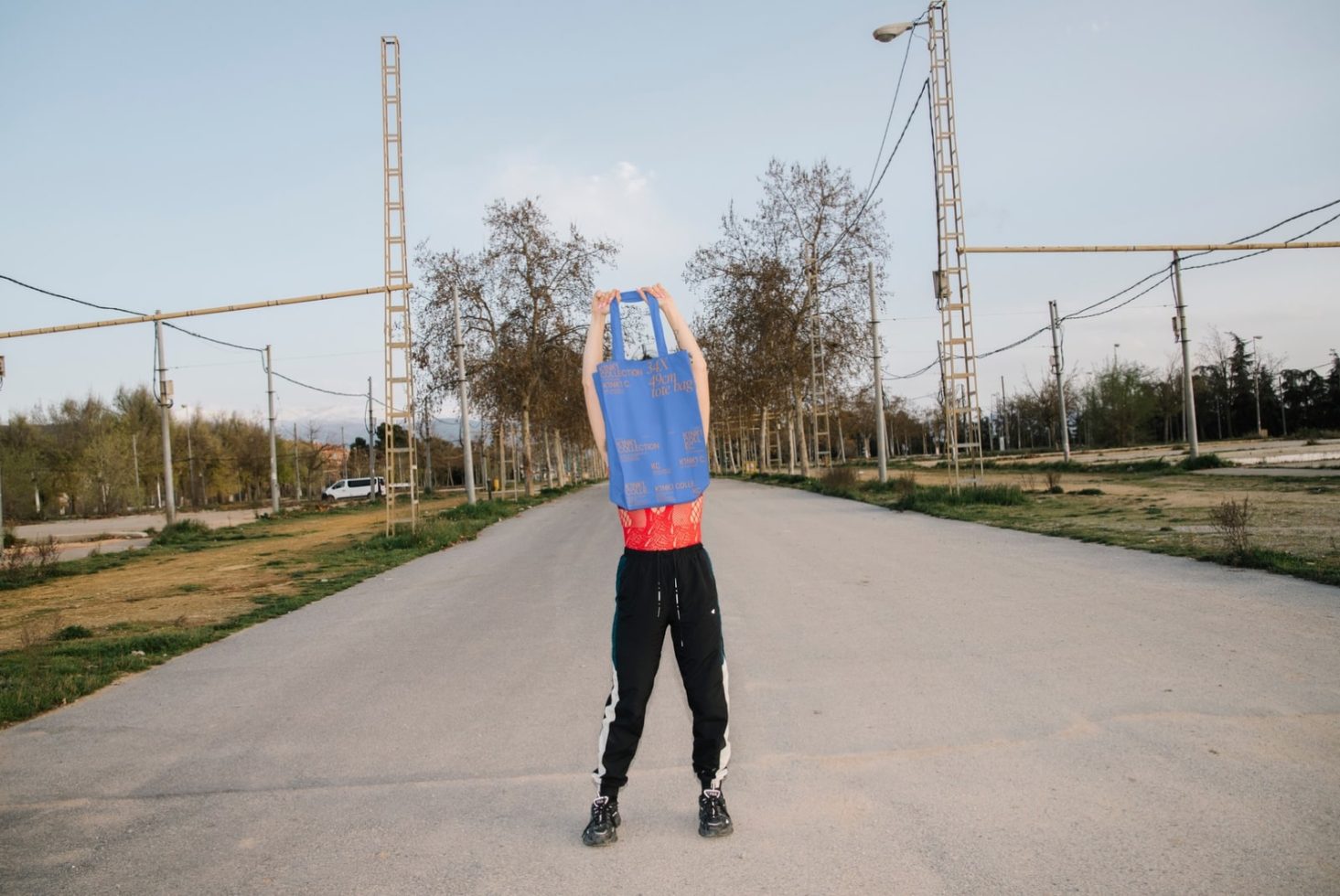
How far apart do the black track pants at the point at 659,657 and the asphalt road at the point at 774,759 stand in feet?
1.03

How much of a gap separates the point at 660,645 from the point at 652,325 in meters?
1.36

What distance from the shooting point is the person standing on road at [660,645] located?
3.53 m

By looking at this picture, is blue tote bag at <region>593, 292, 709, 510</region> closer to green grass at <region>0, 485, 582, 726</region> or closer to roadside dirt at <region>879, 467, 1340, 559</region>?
green grass at <region>0, 485, 582, 726</region>

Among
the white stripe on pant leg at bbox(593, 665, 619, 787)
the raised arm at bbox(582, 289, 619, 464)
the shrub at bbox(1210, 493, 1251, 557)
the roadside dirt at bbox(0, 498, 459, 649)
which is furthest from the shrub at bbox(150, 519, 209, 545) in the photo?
the white stripe on pant leg at bbox(593, 665, 619, 787)

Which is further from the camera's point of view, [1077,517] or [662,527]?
[1077,517]

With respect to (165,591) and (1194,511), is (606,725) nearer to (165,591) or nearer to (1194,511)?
(165,591)

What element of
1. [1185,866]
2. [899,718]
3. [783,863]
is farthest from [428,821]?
[1185,866]

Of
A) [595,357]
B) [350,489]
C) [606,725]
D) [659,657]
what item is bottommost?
[606,725]

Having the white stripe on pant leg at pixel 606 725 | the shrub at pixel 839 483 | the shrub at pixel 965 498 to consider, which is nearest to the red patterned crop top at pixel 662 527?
the white stripe on pant leg at pixel 606 725

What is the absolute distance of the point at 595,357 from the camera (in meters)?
3.84

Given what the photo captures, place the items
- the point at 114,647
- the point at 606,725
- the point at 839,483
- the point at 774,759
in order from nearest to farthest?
the point at 606,725, the point at 774,759, the point at 114,647, the point at 839,483

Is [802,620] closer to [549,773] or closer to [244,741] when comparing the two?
[549,773]

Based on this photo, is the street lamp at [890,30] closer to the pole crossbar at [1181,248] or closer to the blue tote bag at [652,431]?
the pole crossbar at [1181,248]

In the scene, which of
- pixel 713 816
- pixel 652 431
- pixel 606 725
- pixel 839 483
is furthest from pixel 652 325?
pixel 839 483
